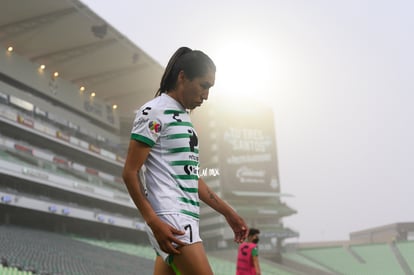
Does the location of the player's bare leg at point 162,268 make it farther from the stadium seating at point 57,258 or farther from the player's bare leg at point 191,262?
the stadium seating at point 57,258

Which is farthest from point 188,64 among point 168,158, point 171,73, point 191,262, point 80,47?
point 80,47

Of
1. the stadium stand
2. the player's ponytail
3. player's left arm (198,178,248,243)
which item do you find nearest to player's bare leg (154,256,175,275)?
player's left arm (198,178,248,243)

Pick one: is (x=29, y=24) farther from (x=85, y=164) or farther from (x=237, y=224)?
(x=237, y=224)

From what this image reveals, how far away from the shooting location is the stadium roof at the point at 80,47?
3123cm

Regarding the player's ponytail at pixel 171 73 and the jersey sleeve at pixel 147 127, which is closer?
the jersey sleeve at pixel 147 127

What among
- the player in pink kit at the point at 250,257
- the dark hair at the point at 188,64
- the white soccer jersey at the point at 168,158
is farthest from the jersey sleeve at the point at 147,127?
the player in pink kit at the point at 250,257

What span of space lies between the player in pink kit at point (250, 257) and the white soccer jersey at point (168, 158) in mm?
5653

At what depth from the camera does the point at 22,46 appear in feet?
114

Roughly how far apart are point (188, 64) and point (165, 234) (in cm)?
84

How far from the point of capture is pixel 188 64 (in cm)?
252

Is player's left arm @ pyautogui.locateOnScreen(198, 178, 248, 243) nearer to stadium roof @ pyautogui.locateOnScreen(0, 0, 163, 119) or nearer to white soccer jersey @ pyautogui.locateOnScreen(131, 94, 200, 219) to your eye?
white soccer jersey @ pyautogui.locateOnScreen(131, 94, 200, 219)

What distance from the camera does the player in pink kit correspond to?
8.03m

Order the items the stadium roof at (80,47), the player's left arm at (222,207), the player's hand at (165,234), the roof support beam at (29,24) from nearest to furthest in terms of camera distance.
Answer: the player's hand at (165,234) → the player's left arm at (222,207) → the stadium roof at (80,47) → the roof support beam at (29,24)

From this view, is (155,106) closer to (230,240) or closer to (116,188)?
(116,188)
